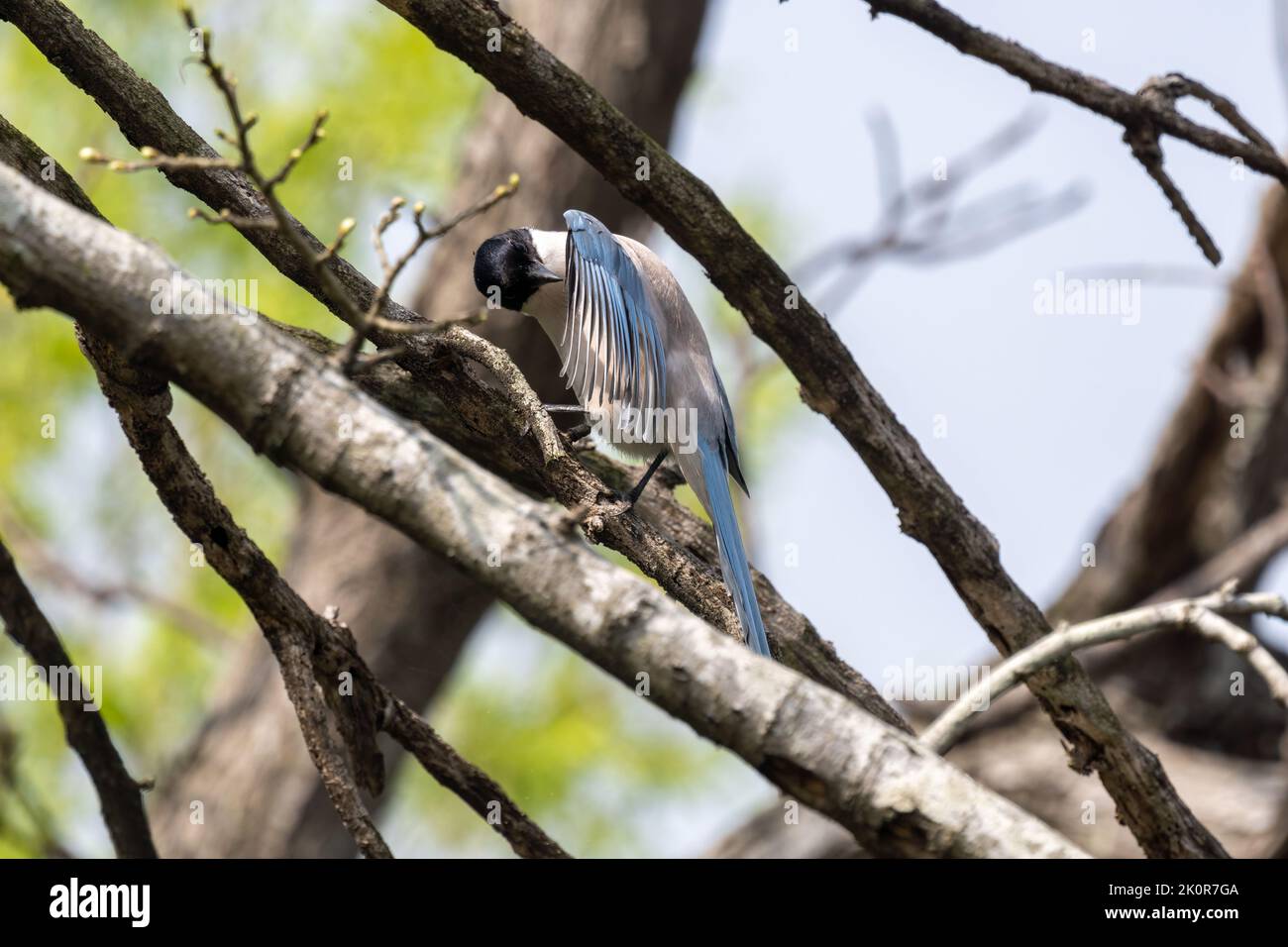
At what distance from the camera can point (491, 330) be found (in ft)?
21.8

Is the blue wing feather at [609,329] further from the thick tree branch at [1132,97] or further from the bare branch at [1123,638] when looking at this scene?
the bare branch at [1123,638]

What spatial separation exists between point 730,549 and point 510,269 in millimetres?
1339

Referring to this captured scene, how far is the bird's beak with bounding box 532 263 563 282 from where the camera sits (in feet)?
14.2

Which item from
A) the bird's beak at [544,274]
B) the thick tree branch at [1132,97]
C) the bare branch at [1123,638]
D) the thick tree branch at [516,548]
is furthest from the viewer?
the bird's beak at [544,274]

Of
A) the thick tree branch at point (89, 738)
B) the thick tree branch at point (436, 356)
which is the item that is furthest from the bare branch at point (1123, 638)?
the thick tree branch at point (89, 738)

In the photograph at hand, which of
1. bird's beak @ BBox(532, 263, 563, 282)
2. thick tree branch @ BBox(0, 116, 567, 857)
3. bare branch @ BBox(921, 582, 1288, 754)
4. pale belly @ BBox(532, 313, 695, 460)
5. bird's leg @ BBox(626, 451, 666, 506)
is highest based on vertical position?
bird's beak @ BBox(532, 263, 563, 282)

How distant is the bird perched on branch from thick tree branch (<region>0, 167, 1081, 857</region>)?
1.64 meters

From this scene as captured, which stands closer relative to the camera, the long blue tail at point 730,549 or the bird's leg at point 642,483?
the long blue tail at point 730,549

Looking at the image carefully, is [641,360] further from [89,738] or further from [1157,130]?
[89,738]

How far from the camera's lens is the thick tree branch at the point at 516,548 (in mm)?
1981

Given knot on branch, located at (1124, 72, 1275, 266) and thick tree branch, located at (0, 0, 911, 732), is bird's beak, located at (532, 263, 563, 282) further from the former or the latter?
knot on branch, located at (1124, 72, 1275, 266)

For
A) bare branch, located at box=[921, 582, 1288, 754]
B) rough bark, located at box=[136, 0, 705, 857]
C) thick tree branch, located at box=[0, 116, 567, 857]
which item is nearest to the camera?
bare branch, located at box=[921, 582, 1288, 754]

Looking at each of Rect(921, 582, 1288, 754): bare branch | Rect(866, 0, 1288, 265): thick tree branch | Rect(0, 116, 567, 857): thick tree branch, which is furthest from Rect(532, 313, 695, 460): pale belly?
Rect(921, 582, 1288, 754): bare branch

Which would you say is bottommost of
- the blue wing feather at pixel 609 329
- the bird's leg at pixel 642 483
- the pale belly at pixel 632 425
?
the bird's leg at pixel 642 483
